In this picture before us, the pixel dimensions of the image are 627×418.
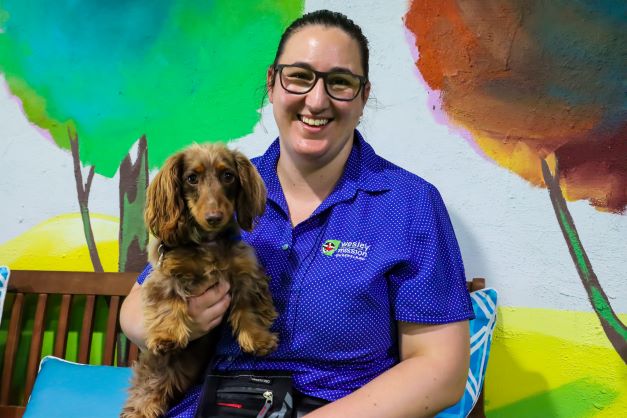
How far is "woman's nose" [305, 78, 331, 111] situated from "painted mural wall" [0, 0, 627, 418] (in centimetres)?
81

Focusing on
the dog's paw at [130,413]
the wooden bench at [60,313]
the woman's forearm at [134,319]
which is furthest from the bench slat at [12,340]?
the dog's paw at [130,413]

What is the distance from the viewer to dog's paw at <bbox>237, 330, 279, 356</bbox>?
4.32ft

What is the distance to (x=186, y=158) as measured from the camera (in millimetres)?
1430

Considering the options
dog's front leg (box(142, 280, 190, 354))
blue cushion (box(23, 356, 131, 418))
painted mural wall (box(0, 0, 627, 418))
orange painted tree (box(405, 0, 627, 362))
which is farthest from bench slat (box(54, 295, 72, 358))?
orange painted tree (box(405, 0, 627, 362))

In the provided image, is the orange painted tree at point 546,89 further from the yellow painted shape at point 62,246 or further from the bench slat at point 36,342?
the bench slat at point 36,342

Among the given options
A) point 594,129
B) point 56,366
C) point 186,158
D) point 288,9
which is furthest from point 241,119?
point 594,129

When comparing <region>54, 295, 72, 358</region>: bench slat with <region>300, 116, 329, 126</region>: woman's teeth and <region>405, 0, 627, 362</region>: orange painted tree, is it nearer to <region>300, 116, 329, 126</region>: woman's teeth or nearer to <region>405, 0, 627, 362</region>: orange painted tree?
<region>300, 116, 329, 126</region>: woman's teeth

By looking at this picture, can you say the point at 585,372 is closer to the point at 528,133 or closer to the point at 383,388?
the point at 528,133

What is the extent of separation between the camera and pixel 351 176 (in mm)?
1499

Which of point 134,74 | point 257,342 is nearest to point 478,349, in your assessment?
point 257,342

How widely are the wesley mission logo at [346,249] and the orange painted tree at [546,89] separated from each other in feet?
3.26

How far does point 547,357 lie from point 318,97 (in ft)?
4.66

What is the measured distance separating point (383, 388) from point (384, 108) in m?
1.26

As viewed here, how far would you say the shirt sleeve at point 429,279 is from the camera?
131 cm
